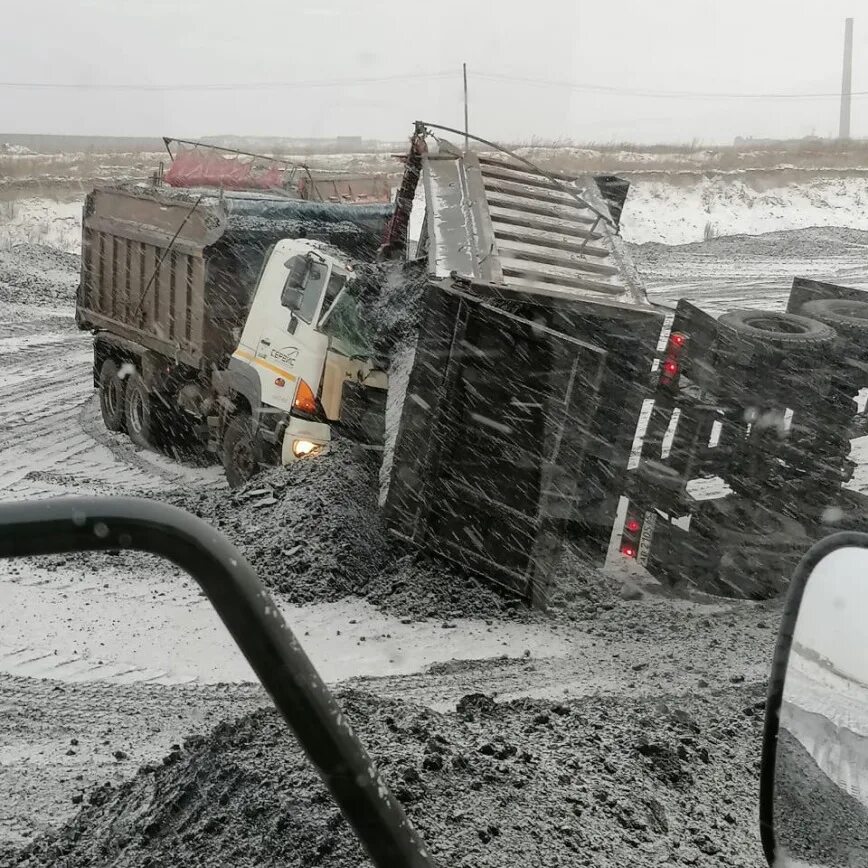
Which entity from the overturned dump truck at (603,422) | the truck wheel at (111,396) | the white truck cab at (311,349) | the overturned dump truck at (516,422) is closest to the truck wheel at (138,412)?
the truck wheel at (111,396)

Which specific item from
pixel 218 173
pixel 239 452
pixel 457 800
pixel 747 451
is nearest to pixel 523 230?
pixel 747 451

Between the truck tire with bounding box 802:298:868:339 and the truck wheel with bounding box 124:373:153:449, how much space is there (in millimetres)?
6342

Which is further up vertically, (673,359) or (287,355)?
(673,359)

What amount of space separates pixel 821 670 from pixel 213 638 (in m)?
4.31

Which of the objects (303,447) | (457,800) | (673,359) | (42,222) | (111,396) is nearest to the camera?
(457,800)

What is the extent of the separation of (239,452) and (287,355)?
42.0 inches

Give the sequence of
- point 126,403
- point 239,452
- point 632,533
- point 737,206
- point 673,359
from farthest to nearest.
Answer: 1. point 737,206
2. point 126,403
3. point 239,452
4. point 632,533
5. point 673,359

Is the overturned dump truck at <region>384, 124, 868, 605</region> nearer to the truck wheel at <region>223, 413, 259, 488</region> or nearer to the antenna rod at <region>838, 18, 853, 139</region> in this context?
the truck wheel at <region>223, 413, 259, 488</region>

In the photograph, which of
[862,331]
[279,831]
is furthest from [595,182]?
[279,831]

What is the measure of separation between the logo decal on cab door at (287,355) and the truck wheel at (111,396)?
3585mm

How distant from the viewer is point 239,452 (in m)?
8.34

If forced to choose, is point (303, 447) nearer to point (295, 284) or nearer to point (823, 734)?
point (295, 284)

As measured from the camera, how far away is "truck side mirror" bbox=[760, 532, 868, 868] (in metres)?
1.50

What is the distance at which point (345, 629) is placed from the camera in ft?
18.6
